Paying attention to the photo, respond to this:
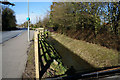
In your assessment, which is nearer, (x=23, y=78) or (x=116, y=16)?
(x=23, y=78)

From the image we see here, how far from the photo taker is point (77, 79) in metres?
3.43

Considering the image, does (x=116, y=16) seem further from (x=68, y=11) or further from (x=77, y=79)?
(x=68, y=11)

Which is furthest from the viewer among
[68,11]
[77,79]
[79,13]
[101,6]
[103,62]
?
[68,11]

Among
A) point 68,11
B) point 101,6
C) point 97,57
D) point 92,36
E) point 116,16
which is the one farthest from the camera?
point 68,11

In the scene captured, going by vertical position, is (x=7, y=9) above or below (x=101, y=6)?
above

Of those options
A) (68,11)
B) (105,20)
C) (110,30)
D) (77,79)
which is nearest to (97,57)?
(110,30)

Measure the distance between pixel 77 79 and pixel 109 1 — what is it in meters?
6.14

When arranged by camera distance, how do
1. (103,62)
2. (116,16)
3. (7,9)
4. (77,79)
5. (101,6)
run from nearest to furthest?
(77,79) < (103,62) < (116,16) < (101,6) < (7,9)

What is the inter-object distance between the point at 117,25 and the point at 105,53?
2.06 meters

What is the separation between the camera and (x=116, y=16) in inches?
284

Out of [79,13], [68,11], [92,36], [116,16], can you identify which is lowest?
[92,36]

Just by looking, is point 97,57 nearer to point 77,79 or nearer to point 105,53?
point 105,53

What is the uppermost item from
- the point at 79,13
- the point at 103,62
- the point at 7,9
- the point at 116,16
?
the point at 7,9

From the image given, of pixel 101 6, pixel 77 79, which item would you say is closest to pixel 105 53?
pixel 101 6
